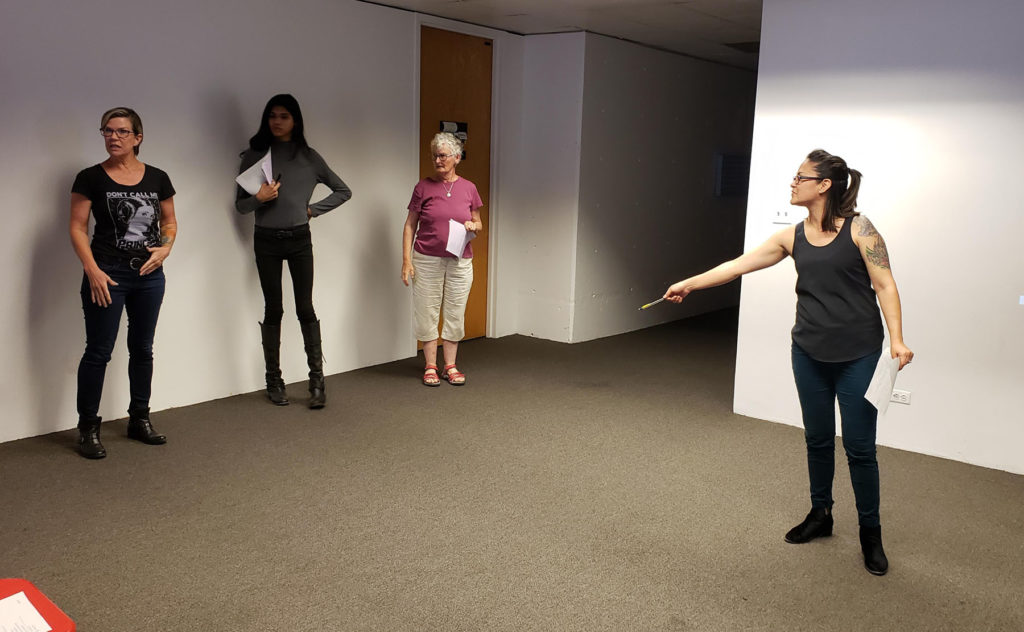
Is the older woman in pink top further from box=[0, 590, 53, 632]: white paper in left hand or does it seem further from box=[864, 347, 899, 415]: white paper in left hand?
box=[0, 590, 53, 632]: white paper in left hand

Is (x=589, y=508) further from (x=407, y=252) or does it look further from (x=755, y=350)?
(x=407, y=252)

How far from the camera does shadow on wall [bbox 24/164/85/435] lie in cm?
415

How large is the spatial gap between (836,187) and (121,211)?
2.89m

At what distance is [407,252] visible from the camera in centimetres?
532

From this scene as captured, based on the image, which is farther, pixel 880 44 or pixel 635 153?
pixel 635 153

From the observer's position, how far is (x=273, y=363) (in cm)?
495

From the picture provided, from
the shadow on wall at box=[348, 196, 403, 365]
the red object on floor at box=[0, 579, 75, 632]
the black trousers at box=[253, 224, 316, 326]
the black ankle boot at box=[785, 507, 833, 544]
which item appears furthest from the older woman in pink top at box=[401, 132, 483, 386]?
the red object on floor at box=[0, 579, 75, 632]

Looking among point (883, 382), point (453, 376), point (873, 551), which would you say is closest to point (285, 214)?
point (453, 376)

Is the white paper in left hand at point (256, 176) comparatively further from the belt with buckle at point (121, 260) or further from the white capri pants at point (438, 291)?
the white capri pants at point (438, 291)

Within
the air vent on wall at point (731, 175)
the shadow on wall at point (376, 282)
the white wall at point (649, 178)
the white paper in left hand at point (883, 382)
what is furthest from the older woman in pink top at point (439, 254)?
the air vent on wall at point (731, 175)

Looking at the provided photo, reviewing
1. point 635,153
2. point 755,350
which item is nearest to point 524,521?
point 755,350

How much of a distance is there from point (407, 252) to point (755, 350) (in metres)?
2.05

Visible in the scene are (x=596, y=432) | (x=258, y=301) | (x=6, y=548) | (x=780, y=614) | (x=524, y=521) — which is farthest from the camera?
(x=258, y=301)

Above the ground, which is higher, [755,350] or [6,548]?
[755,350]
